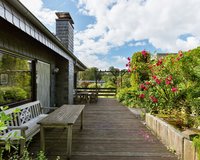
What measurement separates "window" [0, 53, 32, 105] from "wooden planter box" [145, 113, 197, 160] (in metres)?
3.37

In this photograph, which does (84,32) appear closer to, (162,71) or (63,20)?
(63,20)

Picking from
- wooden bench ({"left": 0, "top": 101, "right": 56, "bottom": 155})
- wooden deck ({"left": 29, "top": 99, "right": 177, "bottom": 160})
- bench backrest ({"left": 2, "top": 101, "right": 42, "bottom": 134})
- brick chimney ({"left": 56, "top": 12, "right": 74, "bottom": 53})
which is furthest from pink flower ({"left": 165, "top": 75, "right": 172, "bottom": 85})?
brick chimney ({"left": 56, "top": 12, "right": 74, "bottom": 53})

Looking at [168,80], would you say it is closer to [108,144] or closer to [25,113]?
[108,144]

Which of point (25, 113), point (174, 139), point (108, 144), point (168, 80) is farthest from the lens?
point (168, 80)

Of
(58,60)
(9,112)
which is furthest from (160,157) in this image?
(58,60)

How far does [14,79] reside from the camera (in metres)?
4.08

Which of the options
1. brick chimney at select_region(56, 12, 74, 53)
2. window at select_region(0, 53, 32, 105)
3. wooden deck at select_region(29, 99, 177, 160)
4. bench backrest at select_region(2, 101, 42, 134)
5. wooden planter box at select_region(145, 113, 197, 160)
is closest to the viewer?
wooden planter box at select_region(145, 113, 197, 160)

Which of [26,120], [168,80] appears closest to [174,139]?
[168,80]

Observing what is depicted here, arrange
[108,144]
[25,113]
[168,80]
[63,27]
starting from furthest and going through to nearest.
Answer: [63,27]
[168,80]
[25,113]
[108,144]

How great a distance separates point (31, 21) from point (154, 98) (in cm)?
325

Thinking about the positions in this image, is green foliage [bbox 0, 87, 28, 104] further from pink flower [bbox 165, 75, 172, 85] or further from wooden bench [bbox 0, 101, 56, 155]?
pink flower [bbox 165, 75, 172, 85]

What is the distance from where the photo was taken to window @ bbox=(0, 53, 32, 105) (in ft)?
11.7

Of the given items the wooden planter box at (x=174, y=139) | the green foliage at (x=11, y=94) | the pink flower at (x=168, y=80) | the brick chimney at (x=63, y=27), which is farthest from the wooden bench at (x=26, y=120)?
the brick chimney at (x=63, y=27)

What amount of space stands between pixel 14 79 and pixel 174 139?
363 centimetres
